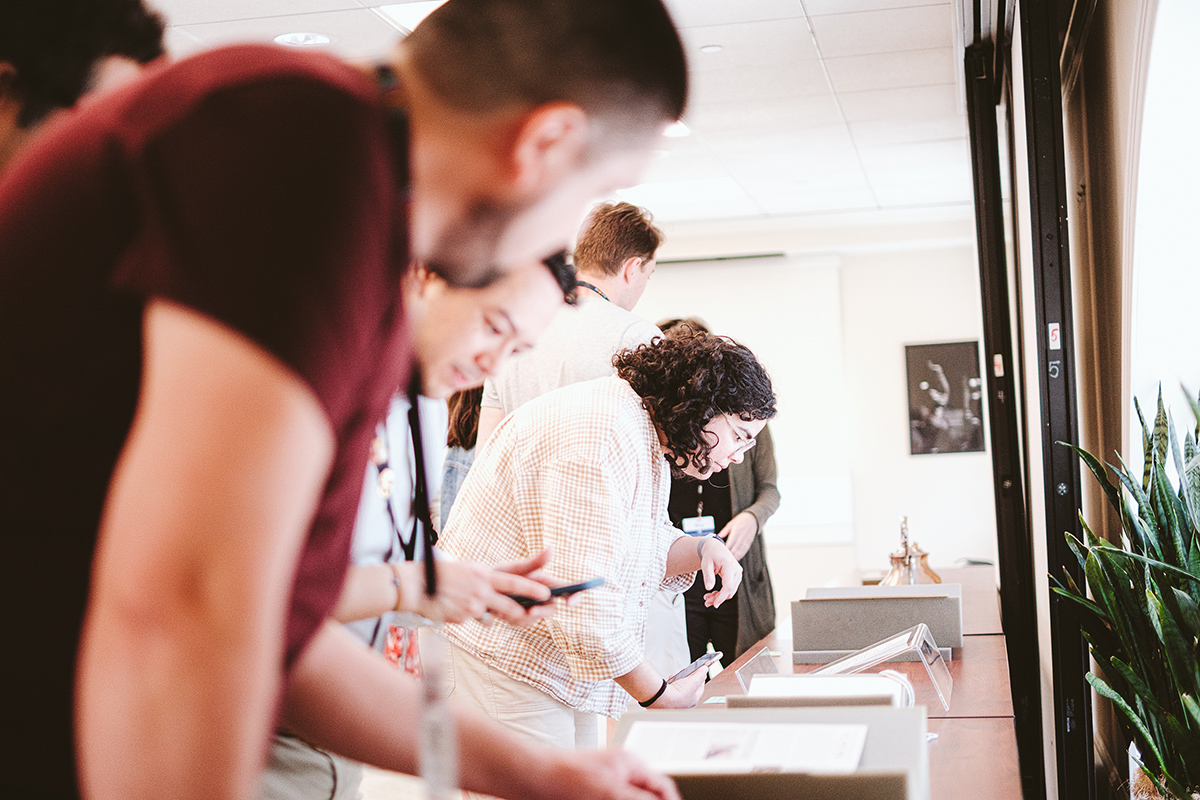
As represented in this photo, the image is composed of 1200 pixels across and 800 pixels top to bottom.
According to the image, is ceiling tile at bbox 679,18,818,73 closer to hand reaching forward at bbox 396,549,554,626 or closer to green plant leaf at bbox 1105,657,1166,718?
green plant leaf at bbox 1105,657,1166,718

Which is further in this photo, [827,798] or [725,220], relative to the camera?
[725,220]

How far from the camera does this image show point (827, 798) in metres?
0.94

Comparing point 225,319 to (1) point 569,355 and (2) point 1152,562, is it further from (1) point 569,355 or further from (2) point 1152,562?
(1) point 569,355

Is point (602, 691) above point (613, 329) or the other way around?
the other way around

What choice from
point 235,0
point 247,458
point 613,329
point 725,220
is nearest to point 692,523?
point 613,329

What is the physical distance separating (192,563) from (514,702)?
5.07 ft

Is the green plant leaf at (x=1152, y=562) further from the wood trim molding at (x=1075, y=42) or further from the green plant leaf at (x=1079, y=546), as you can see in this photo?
the wood trim molding at (x=1075, y=42)

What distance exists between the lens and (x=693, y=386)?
2.09m

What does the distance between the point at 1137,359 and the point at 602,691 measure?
1.53m

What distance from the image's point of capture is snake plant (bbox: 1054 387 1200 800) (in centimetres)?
192

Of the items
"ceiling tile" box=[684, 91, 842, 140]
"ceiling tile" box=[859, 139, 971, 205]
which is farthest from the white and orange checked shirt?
"ceiling tile" box=[859, 139, 971, 205]

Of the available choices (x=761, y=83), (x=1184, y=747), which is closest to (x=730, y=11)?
(x=761, y=83)

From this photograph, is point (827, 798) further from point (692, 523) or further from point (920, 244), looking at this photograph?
point (920, 244)

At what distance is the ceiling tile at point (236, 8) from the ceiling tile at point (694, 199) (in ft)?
10.5
